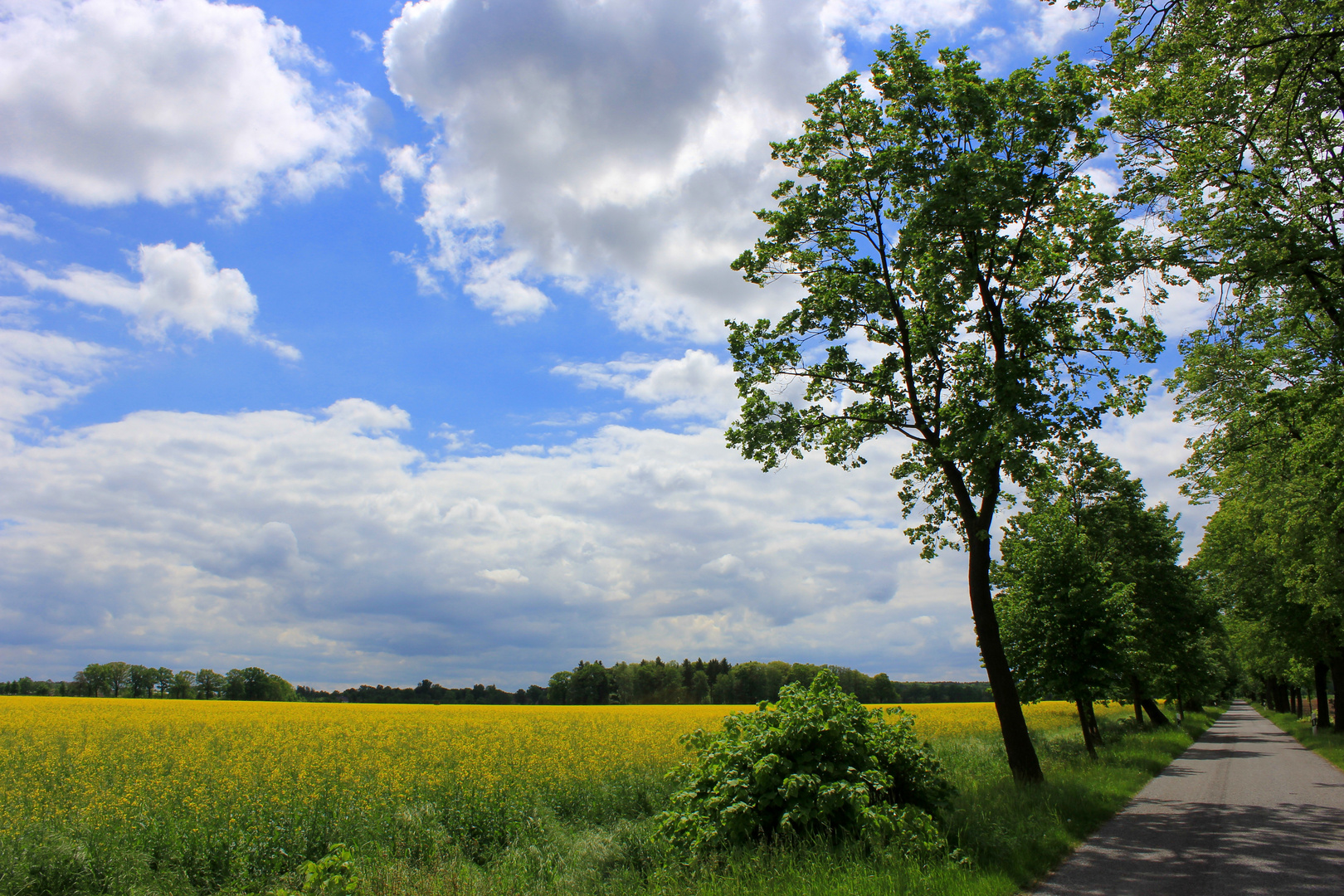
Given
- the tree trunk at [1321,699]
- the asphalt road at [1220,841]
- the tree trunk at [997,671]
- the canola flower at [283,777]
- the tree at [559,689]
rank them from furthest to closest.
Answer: the tree at [559,689] → the tree trunk at [1321,699] → the tree trunk at [997,671] → the canola flower at [283,777] → the asphalt road at [1220,841]

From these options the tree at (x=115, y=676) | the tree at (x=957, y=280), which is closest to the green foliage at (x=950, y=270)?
the tree at (x=957, y=280)

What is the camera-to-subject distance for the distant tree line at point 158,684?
5344cm

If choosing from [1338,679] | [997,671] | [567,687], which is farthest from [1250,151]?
[567,687]

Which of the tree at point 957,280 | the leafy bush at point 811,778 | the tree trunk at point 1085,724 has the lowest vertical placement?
the tree trunk at point 1085,724

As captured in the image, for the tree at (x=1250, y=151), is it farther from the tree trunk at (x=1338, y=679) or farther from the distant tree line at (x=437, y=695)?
the distant tree line at (x=437, y=695)

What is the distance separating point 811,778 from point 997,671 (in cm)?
704

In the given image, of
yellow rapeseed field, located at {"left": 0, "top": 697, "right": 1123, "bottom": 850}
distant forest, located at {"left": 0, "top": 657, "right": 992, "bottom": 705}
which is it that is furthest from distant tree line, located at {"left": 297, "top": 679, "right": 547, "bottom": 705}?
yellow rapeseed field, located at {"left": 0, "top": 697, "right": 1123, "bottom": 850}

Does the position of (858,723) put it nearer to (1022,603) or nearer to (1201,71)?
(1201,71)

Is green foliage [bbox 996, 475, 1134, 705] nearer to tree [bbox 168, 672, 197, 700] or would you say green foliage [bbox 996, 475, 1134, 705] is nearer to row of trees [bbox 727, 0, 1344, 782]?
row of trees [bbox 727, 0, 1344, 782]

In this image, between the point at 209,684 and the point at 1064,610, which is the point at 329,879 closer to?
the point at 1064,610

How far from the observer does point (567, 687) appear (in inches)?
2682

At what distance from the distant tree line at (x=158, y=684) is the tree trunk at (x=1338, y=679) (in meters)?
65.8

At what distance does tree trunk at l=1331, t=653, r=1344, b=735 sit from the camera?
92.3 ft

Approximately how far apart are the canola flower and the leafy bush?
14.7ft
